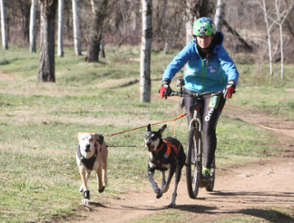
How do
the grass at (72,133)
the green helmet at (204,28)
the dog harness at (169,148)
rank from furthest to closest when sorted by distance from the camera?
the grass at (72,133) < the green helmet at (204,28) < the dog harness at (169,148)

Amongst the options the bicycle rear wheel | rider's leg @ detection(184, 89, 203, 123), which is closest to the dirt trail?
the bicycle rear wheel

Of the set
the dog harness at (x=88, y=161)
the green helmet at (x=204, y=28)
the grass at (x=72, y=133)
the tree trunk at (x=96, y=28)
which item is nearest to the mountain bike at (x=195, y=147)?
the green helmet at (x=204, y=28)

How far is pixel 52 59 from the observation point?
2673 cm

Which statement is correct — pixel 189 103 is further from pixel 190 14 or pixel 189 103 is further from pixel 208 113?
pixel 190 14

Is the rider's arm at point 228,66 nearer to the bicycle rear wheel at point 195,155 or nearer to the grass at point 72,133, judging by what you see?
the bicycle rear wheel at point 195,155

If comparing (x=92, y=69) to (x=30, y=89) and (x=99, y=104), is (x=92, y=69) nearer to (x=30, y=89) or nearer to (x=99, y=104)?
(x=30, y=89)

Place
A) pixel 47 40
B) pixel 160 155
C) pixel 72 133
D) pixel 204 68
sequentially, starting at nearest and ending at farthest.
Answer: pixel 160 155 < pixel 204 68 < pixel 72 133 < pixel 47 40

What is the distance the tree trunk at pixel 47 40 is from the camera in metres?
26.1

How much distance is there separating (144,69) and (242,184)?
34.9 ft

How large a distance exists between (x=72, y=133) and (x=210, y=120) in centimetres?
617

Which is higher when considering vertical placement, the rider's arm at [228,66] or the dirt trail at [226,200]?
the rider's arm at [228,66]

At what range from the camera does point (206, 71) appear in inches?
307

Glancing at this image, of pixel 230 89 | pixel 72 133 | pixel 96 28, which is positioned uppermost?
pixel 96 28

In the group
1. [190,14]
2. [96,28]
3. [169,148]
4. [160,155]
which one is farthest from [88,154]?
[96,28]
